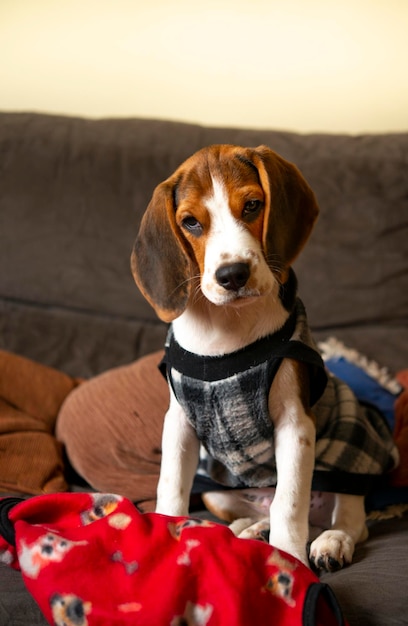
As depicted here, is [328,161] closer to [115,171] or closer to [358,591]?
[115,171]

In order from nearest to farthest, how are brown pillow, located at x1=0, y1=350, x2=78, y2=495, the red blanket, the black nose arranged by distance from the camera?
the red blanket → the black nose → brown pillow, located at x1=0, y1=350, x2=78, y2=495

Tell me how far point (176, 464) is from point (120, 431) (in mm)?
577

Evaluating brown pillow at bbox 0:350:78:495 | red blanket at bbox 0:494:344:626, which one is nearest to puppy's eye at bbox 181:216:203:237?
red blanket at bbox 0:494:344:626

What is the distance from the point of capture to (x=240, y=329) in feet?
5.26

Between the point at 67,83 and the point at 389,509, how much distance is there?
227cm

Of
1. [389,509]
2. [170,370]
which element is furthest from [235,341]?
[389,509]

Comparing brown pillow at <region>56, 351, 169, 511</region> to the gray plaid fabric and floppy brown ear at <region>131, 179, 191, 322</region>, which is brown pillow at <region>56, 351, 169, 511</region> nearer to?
the gray plaid fabric

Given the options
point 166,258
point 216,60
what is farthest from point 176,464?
point 216,60

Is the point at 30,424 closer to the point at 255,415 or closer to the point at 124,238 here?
the point at 124,238

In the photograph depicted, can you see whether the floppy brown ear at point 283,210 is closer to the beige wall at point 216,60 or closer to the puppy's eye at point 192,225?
the puppy's eye at point 192,225

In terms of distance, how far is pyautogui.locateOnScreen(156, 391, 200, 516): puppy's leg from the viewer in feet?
5.40

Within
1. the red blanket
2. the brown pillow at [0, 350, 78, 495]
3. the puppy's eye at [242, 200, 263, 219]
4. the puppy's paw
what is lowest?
the brown pillow at [0, 350, 78, 495]

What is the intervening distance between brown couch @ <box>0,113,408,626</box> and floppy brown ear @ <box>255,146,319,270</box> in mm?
1040

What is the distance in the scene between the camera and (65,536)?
1.35 meters
